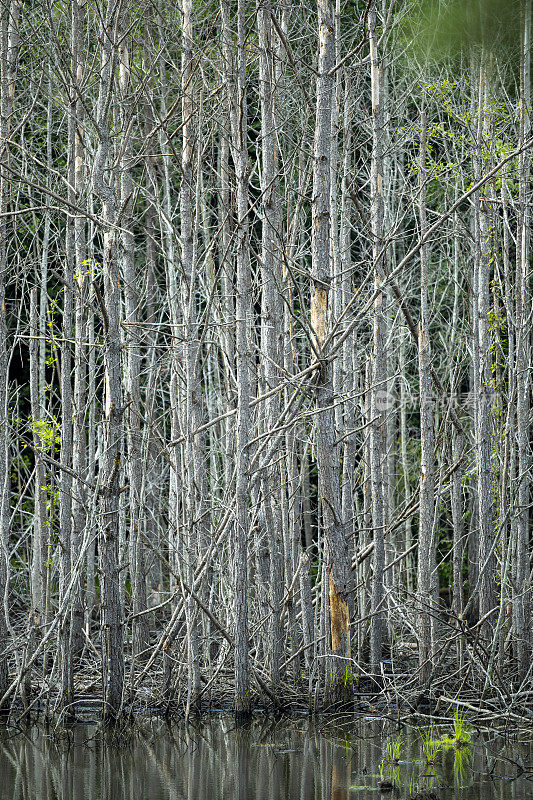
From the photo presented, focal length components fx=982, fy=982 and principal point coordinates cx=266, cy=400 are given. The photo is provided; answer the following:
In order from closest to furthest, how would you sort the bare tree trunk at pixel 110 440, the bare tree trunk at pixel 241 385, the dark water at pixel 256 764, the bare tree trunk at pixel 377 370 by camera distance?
the dark water at pixel 256 764 < the bare tree trunk at pixel 110 440 < the bare tree trunk at pixel 241 385 < the bare tree trunk at pixel 377 370

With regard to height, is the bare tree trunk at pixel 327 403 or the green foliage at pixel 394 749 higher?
the bare tree trunk at pixel 327 403

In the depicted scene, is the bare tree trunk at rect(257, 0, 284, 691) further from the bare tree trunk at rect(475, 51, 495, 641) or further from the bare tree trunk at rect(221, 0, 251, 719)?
the bare tree trunk at rect(475, 51, 495, 641)

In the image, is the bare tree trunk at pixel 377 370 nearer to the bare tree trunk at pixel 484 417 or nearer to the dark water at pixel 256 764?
the bare tree trunk at pixel 484 417

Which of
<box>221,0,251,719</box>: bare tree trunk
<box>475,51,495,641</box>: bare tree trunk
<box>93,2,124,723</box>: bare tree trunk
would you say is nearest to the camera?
<box>93,2,124,723</box>: bare tree trunk

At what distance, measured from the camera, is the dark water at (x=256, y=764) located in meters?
5.65

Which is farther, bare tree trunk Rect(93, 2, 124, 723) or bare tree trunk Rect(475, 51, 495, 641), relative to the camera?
bare tree trunk Rect(475, 51, 495, 641)

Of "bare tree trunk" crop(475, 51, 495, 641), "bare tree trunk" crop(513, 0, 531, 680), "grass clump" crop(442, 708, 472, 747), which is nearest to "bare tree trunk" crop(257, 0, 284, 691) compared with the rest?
"grass clump" crop(442, 708, 472, 747)

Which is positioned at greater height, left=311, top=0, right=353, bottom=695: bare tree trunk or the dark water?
left=311, top=0, right=353, bottom=695: bare tree trunk

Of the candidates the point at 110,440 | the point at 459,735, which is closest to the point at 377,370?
the point at 110,440

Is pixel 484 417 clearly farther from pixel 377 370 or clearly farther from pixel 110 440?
pixel 110 440

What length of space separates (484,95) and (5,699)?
663 centimetres

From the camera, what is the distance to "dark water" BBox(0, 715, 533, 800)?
5.65 metres

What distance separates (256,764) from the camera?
637 cm

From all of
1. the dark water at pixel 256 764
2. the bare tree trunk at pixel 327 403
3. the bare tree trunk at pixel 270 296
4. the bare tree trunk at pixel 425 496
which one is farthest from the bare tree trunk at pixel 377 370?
the dark water at pixel 256 764
